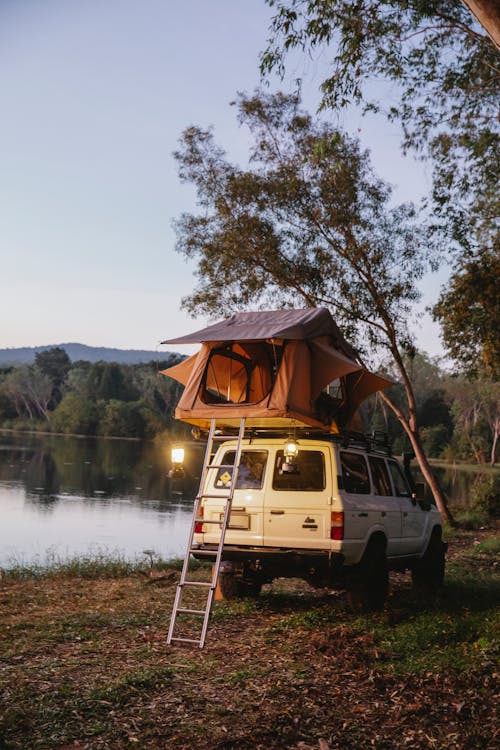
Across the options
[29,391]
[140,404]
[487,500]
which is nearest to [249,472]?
[487,500]

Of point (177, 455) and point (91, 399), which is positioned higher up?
point (91, 399)

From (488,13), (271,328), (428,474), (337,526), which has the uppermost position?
(488,13)

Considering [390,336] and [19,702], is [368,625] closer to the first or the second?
[19,702]

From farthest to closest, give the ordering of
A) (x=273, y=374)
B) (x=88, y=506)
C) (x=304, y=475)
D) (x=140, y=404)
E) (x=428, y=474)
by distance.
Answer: (x=140, y=404) → (x=88, y=506) → (x=428, y=474) → (x=273, y=374) → (x=304, y=475)

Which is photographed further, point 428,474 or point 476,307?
point 428,474

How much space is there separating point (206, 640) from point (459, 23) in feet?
34.7

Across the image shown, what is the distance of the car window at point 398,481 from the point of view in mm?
10639

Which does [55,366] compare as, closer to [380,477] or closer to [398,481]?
[398,481]

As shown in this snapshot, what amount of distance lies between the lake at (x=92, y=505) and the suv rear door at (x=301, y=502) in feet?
32.6

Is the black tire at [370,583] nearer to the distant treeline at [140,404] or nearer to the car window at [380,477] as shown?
the car window at [380,477]

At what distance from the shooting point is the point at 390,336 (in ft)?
68.7

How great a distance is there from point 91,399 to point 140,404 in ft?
36.5

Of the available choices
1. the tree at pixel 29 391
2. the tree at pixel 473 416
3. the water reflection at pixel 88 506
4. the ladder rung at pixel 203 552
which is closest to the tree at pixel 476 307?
the water reflection at pixel 88 506

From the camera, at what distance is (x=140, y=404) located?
10162cm
